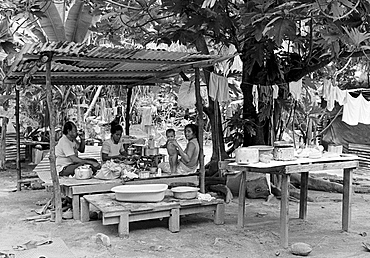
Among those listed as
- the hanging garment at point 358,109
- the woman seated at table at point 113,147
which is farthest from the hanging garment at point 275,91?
the hanging garment at point 358,109

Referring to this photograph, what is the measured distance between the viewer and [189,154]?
7.36 metres

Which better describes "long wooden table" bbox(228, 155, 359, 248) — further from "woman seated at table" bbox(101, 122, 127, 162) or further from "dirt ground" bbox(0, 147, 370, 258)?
"woman seated at table" bbox(101, 122, 127, 162)

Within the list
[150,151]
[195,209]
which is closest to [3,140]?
[150,151]

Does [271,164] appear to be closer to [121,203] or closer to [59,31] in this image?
[121,203]

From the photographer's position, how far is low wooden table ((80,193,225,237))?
532cm

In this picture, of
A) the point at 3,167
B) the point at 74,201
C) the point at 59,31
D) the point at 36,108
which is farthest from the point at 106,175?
the point at 36,108

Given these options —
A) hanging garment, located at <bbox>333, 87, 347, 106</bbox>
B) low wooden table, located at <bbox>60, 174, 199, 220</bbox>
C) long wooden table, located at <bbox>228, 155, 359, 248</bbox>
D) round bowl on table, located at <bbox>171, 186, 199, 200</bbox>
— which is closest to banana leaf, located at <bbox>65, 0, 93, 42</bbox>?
low wooden table, located at <bbox>60, 174, 199, 220</bbox>

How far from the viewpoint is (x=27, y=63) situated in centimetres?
621

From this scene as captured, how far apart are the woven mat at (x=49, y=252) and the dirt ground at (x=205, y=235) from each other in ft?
0.28

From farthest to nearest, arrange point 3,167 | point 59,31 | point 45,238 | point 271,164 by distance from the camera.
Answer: point 3,167, point 59,31, point 45,238, point 271,164

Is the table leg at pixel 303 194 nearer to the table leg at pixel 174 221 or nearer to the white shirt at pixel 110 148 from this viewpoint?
the table leg at pixel 174 221

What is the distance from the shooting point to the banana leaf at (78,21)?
7844mm

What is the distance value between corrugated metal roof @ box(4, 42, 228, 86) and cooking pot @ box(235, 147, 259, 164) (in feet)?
5.65

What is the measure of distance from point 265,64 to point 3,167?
301 inches
